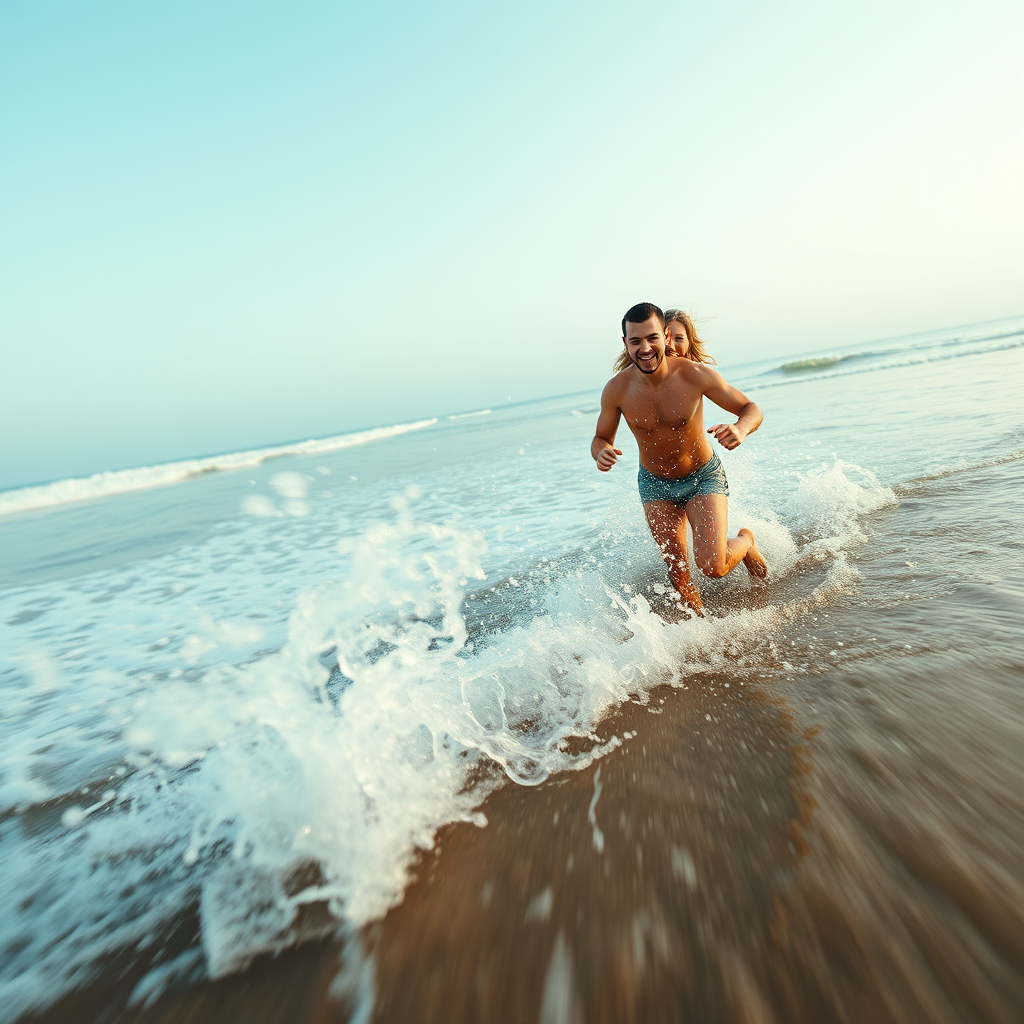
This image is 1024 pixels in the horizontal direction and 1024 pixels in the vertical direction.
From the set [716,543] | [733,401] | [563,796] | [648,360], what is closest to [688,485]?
[716,543]

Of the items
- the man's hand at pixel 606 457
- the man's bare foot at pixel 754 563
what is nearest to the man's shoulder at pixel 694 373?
the man's hand at pixel 606 457

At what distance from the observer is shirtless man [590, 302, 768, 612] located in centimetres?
377

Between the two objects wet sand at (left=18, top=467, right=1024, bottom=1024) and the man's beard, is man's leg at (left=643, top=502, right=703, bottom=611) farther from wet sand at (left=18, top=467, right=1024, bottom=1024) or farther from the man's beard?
wet sand at (left=18, top=467, right=1024, bottom=1024)

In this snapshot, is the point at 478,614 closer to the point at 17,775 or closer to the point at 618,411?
the point at 618,411

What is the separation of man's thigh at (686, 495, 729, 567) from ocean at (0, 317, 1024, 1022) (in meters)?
0.34

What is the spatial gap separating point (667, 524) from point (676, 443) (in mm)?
582

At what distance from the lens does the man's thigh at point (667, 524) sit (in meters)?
4.18

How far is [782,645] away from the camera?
2965 millimetres

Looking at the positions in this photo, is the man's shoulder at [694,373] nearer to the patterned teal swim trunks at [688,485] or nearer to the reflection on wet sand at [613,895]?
the patterned teal swim trunks at [688,485]

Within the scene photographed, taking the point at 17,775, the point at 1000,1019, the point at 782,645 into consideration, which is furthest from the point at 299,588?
the point at 1000,1019

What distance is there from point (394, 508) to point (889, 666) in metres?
7.72

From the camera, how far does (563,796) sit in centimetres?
211

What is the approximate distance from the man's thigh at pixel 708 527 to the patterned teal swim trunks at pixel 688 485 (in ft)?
0.23

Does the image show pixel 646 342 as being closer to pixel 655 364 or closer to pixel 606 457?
pixel 655 364
